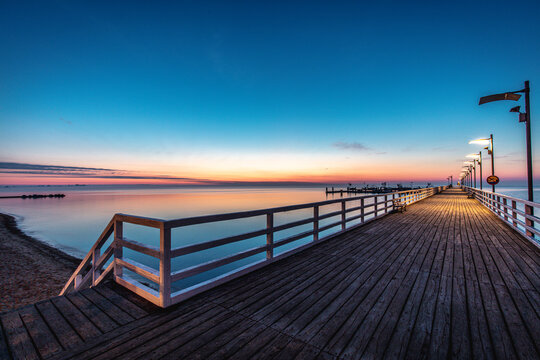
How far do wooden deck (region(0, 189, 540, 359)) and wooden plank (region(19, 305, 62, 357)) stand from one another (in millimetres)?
11

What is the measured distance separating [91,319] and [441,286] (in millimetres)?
4669

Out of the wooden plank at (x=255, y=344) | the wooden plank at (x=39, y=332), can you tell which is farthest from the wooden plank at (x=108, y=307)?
the wooden plank at (x=255, y=344)

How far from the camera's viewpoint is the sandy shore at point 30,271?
8.58m

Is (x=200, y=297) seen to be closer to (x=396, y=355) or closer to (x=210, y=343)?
(x=210, y=343)

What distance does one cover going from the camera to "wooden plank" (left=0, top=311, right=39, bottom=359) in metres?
2.05

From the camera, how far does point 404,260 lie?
4656 mm

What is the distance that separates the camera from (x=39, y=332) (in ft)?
7.68

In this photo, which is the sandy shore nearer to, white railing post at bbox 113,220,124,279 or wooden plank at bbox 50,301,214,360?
white railing post at bbox 113,220,124,279

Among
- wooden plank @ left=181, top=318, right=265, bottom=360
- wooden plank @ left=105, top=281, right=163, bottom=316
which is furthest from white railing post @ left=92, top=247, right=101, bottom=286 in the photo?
wooden plank @ left=181, top=318, right=265, bottom=360

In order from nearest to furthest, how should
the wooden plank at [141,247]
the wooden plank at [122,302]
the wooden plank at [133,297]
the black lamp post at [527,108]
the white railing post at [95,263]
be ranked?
the wooden plank at [122,302]
the wooden plank at [133,297]
the wooden plank at [141,247]
the white railing post at [95,263]
the black lamp post at [527,108]

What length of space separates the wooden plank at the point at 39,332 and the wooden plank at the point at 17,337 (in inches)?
1.2

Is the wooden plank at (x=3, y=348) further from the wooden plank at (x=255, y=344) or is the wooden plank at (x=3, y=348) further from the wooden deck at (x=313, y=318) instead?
the wooden plank at (x=255, y=344)

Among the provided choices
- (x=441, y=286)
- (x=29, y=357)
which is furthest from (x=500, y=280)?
(x=29, y=357)

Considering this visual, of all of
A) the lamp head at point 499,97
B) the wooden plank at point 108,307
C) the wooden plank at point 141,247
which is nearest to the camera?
the wooden plank at point 108,307
